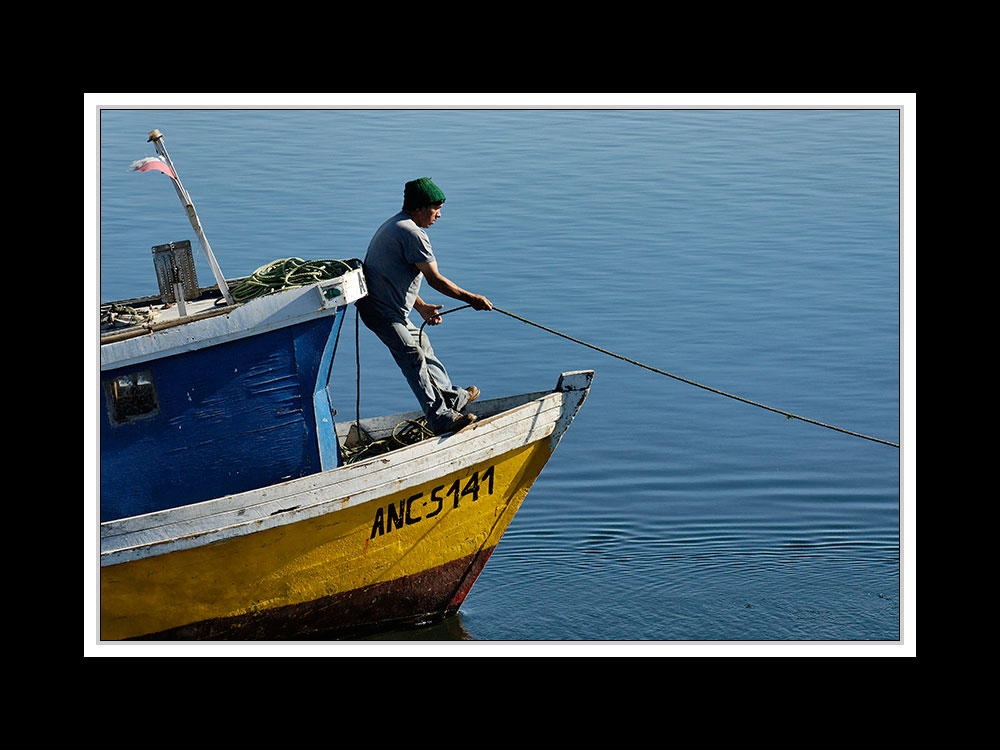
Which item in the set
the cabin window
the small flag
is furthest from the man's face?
the cabin window

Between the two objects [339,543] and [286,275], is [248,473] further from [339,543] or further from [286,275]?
[286,275]

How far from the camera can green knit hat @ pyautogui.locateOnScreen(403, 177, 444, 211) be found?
7.15 meters

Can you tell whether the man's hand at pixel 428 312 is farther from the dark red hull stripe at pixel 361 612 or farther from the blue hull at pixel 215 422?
the dark red hull stripe at pixel 361 612

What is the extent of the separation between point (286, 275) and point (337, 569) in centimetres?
178

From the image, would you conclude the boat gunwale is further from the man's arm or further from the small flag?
the small flag

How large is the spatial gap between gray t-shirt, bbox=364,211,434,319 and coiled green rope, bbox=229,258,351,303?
0.60ft

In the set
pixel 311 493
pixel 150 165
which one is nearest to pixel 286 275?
pixel 150 165

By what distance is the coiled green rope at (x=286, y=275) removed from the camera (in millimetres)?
7098

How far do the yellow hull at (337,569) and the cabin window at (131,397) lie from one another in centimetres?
81

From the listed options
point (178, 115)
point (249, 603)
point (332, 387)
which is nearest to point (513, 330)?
point (332, 387)

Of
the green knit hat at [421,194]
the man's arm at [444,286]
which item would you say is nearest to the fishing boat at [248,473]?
the man's arm at [444,286]

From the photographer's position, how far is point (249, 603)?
717cm

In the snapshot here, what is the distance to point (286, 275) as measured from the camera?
7.11m

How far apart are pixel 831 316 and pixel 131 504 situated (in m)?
8.45
